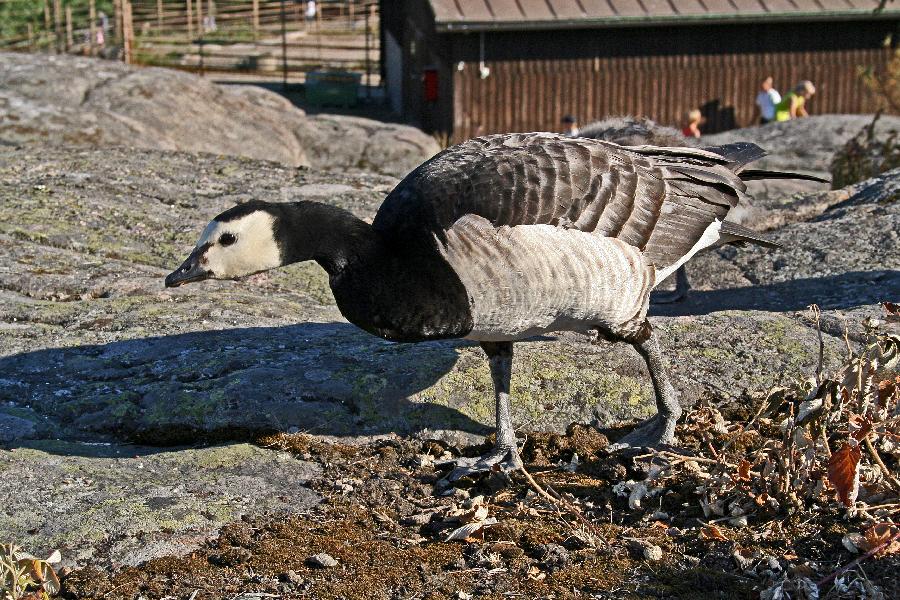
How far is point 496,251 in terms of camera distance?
15.2ft

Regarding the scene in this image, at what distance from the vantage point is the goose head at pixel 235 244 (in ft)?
15.0

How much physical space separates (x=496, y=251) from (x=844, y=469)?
167 centimetres

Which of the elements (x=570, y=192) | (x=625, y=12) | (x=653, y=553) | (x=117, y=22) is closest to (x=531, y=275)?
(x=570, y=192)

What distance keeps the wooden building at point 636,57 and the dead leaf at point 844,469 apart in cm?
2042

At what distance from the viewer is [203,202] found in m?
8.91

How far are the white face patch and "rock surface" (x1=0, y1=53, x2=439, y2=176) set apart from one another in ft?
25.9

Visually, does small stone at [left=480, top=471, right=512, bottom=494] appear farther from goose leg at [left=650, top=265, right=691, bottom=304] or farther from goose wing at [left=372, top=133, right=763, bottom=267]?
goose leg at [left=650, top=265, right=691, bottom=304]

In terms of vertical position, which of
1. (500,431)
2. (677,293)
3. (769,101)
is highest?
(769,101)

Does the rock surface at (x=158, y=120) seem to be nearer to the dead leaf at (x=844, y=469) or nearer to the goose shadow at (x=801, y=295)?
the goose shadow at (x=801, y=295)

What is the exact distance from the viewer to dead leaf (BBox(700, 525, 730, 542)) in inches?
163

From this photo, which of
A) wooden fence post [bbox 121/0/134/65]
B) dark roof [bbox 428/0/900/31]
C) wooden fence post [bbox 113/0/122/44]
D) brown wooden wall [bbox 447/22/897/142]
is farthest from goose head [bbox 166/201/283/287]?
wooden fence post [bbox 113/0/122/44]

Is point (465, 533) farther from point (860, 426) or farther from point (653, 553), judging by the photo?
point (860, 426)

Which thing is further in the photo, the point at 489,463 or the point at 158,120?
the point at 158,120

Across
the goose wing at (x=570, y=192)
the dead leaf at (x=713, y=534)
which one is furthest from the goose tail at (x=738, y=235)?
the dead leaf at (x=713, y=534)
